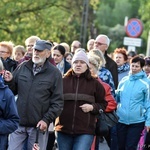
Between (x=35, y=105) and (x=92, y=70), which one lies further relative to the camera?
(x=92, y=70)

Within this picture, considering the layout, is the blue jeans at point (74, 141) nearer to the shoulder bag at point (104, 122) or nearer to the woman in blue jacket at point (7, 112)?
the shoulder bag at point (104, 122)

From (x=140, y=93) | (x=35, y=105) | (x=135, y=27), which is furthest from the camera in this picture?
(x=135, y=27)

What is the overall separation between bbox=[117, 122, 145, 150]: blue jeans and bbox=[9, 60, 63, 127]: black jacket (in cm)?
231

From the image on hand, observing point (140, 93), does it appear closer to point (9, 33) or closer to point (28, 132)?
point (28, 132)

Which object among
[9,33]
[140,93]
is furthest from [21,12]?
[140,93]

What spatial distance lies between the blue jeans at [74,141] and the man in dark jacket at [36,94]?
1.13ft

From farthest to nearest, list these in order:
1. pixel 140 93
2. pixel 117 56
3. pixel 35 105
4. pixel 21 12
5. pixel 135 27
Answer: pixel 21 12 < pixel 135 27 < pixel 117 56 < pixel 140 93 < pixel 35 105

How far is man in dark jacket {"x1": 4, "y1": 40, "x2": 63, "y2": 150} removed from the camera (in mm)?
9086

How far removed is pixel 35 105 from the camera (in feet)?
29.8

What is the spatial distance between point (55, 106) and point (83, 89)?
57cm

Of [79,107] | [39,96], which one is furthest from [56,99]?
[79,107]

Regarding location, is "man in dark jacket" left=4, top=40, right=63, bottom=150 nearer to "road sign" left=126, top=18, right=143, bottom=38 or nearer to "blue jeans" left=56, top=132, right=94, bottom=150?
"blue jeans" left=56, top=132, right=94, bottom=150

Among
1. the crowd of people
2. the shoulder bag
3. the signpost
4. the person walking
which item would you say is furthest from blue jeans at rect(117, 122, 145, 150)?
the signpost

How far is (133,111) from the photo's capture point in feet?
36.6
